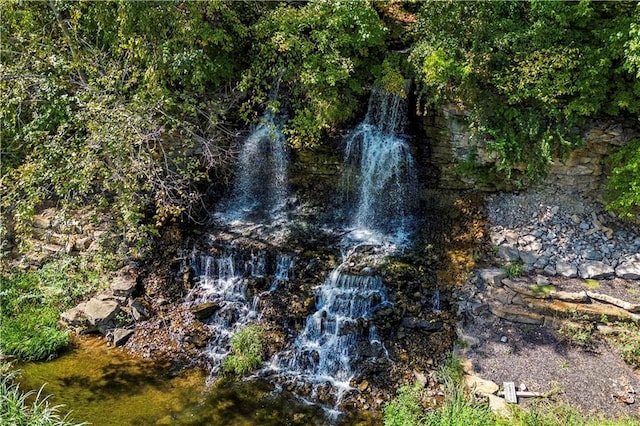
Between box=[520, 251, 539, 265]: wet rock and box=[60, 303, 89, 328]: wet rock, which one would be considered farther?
box=[520, 251, 539, 265]: wet rock

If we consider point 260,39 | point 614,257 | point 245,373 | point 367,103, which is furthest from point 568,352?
point 260,39

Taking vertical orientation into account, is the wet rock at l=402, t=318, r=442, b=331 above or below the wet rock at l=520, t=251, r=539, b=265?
below

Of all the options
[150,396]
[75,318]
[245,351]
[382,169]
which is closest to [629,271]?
[382,169]

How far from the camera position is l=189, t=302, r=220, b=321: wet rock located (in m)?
7.46

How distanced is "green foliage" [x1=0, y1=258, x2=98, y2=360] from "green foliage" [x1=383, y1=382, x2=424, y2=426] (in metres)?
5.44

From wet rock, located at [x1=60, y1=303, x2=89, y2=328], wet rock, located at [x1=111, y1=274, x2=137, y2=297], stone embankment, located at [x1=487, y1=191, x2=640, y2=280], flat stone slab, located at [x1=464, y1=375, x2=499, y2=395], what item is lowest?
flat stone slab, located at [x1=464, y1=375, x2=499, y2=395]

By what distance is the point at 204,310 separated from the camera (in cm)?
748

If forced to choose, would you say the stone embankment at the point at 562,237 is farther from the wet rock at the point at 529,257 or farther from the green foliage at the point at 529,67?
the green foliage at the point at 529,67

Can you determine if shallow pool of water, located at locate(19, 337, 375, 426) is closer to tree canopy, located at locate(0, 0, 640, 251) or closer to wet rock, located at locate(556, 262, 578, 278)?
tree canopy, located at locate(0, 0, 640, 251)

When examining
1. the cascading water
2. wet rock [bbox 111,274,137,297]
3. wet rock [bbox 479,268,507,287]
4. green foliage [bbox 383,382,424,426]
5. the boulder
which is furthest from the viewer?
wet rock [bbox 111,274,137,297]

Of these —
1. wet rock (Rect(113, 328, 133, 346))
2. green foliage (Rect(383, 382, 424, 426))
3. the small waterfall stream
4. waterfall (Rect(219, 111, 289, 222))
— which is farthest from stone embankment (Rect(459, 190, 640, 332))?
wet rock (Rect(113, 328, 133, 346))

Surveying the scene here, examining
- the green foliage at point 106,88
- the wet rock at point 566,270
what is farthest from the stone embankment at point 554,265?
the green foliage at point 106,88

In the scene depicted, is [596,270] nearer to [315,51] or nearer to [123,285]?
[315,51]

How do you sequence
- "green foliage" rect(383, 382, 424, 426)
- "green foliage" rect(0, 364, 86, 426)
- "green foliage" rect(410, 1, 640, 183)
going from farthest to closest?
1. "green foliage" rect(410, 1, 640, 183)
2. "green foliage" rect(383, 382, 424, 426)
3. "green foliage" rect(0, 364, 86, 426)
